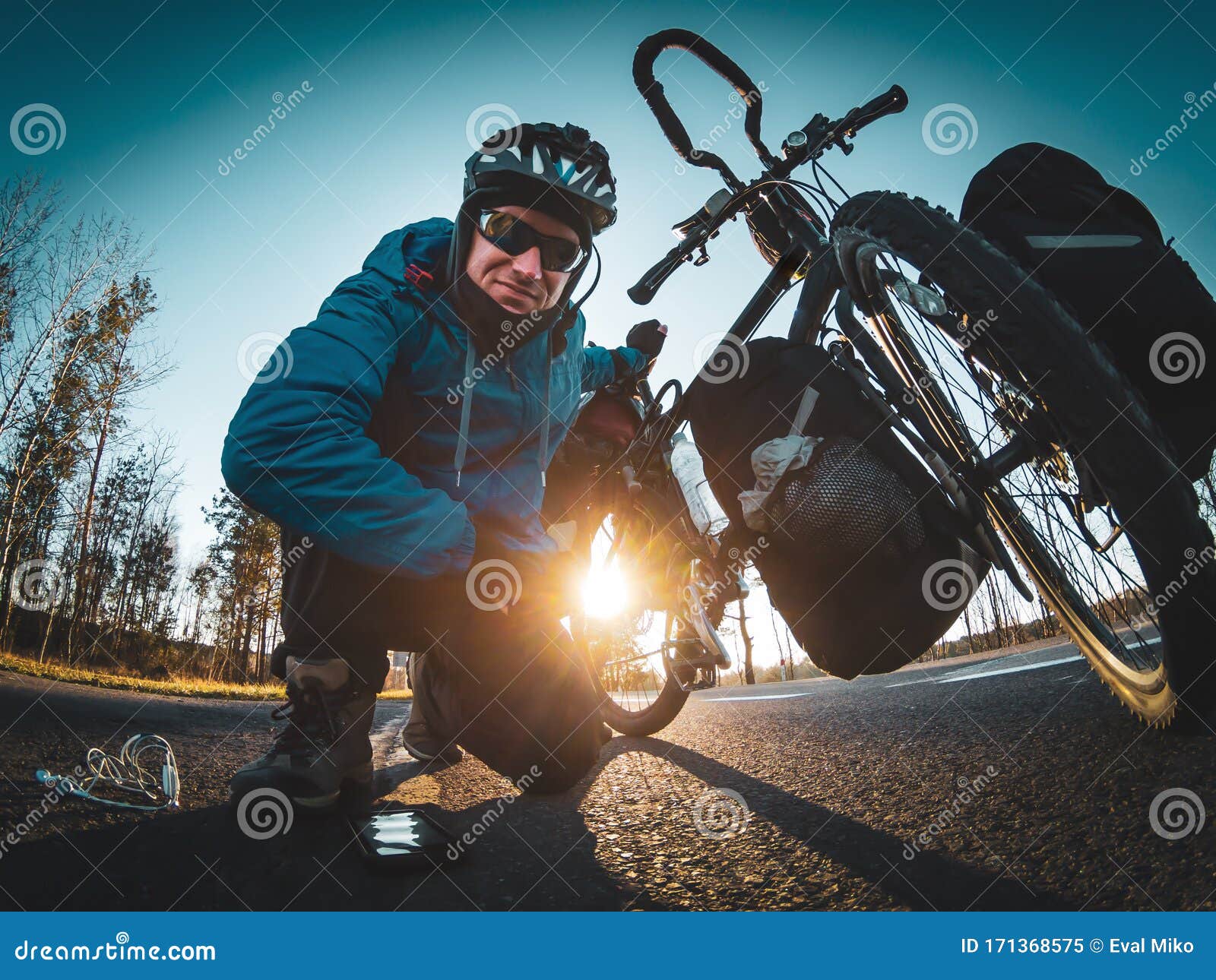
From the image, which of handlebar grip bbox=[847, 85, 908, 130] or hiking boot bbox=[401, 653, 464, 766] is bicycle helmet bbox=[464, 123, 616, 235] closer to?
handlebar grip bbox=[847, 85, 908, 130]

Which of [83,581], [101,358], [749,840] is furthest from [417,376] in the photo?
[83,581]

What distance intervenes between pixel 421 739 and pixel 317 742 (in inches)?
30.0

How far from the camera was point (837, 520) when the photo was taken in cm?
127

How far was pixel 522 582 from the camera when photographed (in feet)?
6.53

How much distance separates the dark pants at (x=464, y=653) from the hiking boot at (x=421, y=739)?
5 cm

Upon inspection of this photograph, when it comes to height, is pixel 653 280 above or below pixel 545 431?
above

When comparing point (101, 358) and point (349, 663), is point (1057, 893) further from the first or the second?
point (101, 358)

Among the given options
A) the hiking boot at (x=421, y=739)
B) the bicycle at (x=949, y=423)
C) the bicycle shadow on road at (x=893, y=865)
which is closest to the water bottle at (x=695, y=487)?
the bicycle at (x=949, y=423)

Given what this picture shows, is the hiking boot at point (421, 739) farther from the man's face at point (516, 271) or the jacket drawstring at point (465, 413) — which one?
the man's face at point (516, 271)

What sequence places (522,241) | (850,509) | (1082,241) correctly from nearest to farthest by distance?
(1082,241)
(850,509)
(522,241)

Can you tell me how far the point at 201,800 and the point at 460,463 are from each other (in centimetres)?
116

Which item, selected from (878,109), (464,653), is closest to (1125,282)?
(878,109)

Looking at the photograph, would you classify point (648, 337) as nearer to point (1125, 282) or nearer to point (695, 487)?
point (695, 487)

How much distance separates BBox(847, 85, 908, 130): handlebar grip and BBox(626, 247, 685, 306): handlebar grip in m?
0.81
